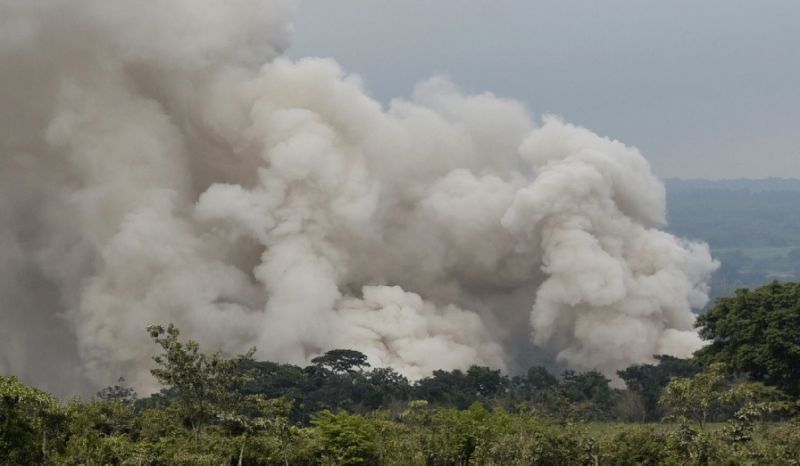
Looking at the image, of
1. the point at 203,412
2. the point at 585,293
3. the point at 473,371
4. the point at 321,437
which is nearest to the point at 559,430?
the point at 321,437

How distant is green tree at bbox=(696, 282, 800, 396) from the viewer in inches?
1142

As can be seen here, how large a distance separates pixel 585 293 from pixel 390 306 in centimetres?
1041

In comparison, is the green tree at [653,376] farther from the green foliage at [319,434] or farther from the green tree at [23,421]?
the green tree at [23,421]

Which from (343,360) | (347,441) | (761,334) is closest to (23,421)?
(347,441)

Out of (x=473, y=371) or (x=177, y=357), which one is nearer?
(x=177, y=357)

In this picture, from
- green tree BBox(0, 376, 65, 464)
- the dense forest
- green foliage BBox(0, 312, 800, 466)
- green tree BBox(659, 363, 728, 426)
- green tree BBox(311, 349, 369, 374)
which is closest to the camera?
green tree BBox(0, 376, 65, 464)

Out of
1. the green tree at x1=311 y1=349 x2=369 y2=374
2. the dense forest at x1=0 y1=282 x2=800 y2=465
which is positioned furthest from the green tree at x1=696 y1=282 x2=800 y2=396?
the green tree at x1=311 y1=349 x2=369 y2=374

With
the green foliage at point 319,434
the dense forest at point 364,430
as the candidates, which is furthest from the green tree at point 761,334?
the green foliage at point 319,434

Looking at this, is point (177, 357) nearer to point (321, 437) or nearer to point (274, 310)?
point (321, 437)

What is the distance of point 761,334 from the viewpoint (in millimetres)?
30172

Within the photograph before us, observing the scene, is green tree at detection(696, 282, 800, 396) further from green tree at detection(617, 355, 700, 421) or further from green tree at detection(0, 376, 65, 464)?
green tree at detection(0, 376, 65, 464)

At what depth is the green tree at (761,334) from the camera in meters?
29.0

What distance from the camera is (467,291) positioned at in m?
51.7

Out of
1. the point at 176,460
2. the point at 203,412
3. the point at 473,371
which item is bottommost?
the point at 176,460
